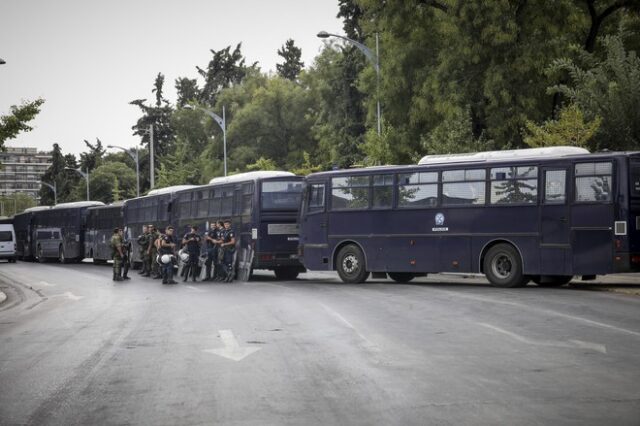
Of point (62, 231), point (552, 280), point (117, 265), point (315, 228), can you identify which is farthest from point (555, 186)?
point (62, 231)

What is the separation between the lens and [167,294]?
2650cm

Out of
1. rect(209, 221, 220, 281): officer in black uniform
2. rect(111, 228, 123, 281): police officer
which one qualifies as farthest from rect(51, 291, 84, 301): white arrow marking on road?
rect(111, 228, 123, 281): police officer

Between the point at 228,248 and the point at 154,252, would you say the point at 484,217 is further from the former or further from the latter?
the point at 154,252

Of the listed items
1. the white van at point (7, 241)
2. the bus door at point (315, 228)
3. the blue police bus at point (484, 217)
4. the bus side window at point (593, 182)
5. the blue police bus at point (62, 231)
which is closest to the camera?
the blue police bus at point (484, 217)

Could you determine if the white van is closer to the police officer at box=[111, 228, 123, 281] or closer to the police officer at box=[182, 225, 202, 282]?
the police officer at box=[111, 228, 123, 281]

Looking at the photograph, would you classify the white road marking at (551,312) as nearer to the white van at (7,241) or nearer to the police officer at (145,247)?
the police officer at (145,247)

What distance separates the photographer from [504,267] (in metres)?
25.0

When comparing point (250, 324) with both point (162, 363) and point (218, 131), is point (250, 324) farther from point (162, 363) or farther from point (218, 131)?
point (218, 131)

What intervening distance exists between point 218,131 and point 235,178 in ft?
170

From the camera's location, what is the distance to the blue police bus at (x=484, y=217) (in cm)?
2306

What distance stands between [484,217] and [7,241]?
4521cm

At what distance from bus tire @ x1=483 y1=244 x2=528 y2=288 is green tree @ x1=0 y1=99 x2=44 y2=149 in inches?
628

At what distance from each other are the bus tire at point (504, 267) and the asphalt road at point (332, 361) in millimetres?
1829

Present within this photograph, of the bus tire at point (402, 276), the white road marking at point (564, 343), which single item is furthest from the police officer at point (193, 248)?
the white road marking at point (564, 343)
